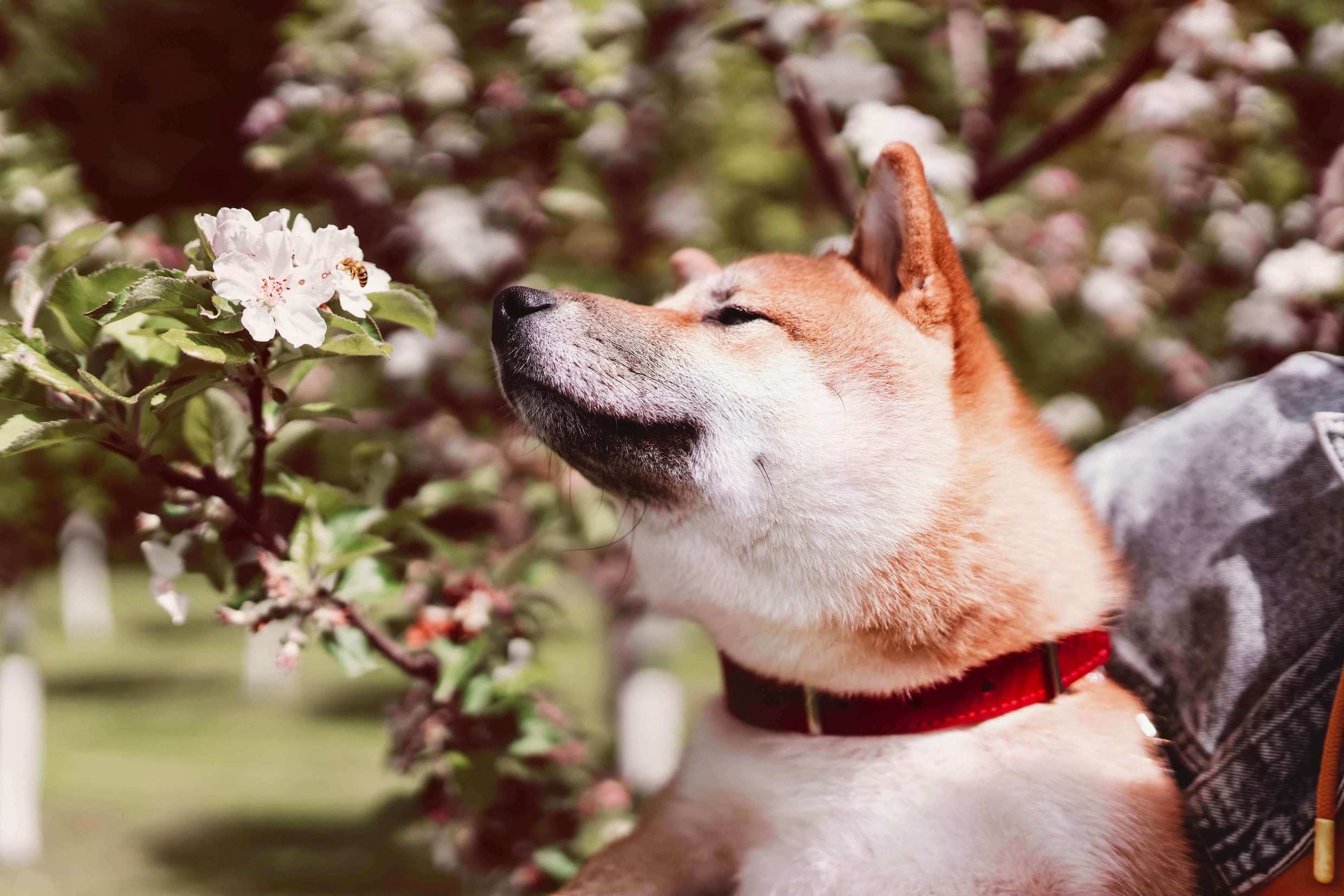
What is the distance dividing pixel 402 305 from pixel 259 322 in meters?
0.31

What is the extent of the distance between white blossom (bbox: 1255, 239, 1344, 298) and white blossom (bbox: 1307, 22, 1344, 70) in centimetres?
64

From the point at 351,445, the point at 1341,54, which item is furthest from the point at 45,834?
the point at 1341,54

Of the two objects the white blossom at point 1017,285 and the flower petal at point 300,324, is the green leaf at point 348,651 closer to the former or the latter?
the flower petal at point 300,324

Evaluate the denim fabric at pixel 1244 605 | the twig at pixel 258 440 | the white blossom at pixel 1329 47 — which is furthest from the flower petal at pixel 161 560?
the white blossom at pixel 1329 47

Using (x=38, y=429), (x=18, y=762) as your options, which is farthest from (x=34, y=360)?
(x=18, y=762)

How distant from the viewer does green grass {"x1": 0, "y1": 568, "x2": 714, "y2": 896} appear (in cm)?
351

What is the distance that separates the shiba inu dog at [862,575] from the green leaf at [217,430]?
50 centimetres

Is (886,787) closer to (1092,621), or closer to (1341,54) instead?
(1092,621)

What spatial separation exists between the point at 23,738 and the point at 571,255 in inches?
114

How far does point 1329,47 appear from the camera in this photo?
308 centimetres

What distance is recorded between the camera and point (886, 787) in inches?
66.6

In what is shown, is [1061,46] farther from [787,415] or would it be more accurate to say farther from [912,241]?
[787,415]

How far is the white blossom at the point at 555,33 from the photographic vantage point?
280cm

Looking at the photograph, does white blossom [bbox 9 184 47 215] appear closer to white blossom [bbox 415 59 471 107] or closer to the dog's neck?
white blossom [bbox 415 59 471 107]
